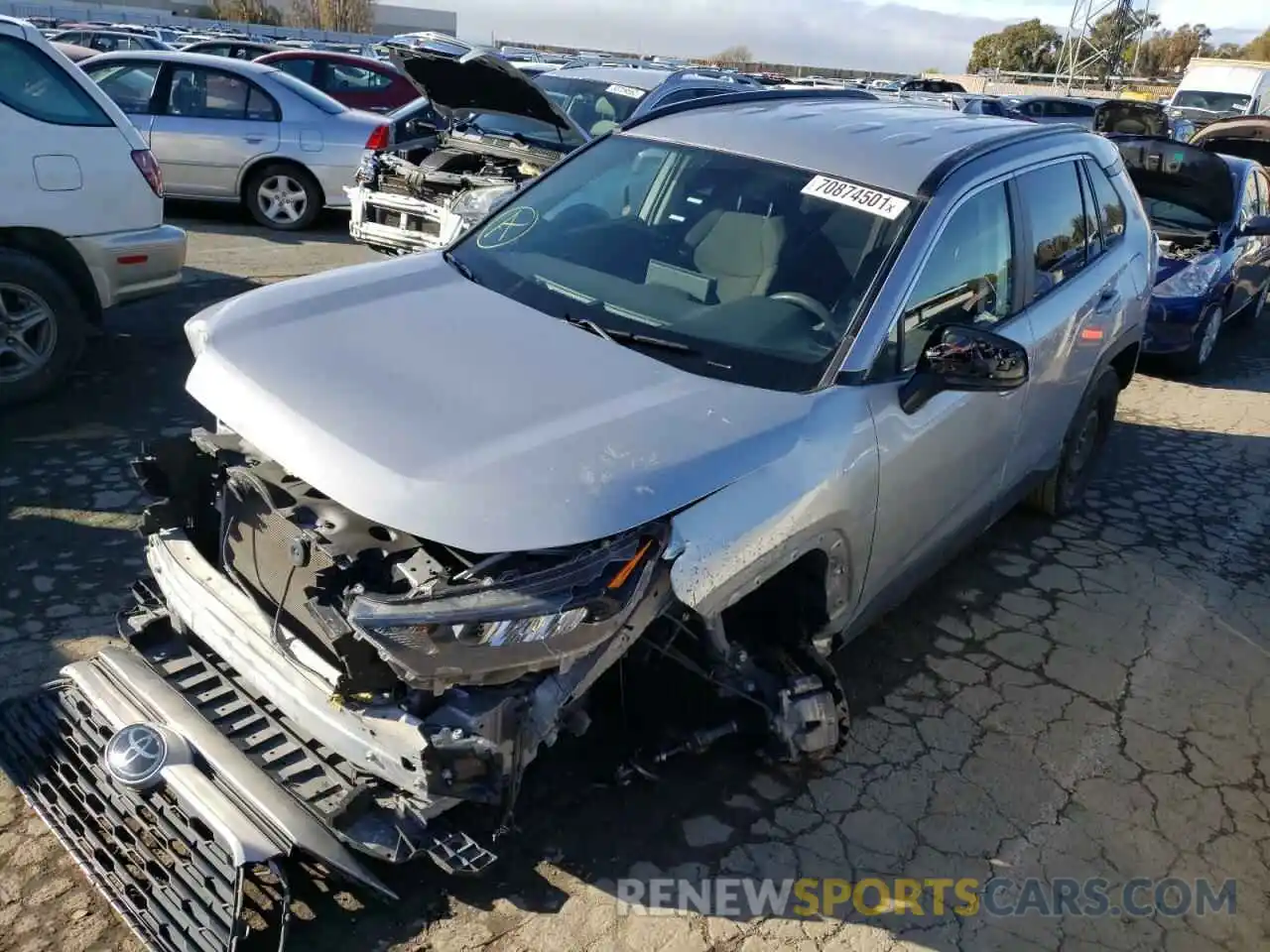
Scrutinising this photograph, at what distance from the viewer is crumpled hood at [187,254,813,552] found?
2287 mm

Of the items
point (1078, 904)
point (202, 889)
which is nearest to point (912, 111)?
point (1078, 904)

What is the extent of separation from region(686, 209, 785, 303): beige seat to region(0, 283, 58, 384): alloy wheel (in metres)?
3.63

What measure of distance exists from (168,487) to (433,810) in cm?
131

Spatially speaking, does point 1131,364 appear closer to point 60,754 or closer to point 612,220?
point 612,220

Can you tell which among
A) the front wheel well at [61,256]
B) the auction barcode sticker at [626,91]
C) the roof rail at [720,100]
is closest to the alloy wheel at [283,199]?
the auction barcode sticker at [626,91]

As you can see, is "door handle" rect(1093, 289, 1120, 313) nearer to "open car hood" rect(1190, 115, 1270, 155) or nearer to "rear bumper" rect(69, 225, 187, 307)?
"rear bumper" rect(69, 225, 187, 307)

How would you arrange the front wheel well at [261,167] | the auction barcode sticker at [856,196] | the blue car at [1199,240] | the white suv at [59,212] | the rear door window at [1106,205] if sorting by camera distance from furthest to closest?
the front wheel well at [261,167] → the blue car at [1199,240] → the white suv at [59,212] → the rear door window at [1106,205] → the auction barcode sticker at [856,196]

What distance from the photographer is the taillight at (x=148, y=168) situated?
5492 mm

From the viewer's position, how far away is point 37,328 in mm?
5195

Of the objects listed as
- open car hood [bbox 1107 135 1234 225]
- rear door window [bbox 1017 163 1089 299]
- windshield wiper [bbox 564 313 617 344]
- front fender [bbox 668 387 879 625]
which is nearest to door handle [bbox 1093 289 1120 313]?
rear door window [bbox 1017 163 1089 299]

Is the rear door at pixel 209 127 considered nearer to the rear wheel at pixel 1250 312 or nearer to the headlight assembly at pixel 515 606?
the headlight assembly at pixel 515 606

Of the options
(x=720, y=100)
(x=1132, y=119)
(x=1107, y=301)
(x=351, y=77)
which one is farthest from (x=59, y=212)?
(x=1132, y=119)

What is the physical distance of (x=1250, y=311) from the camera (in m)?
9.70

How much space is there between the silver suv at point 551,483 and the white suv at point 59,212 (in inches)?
103
